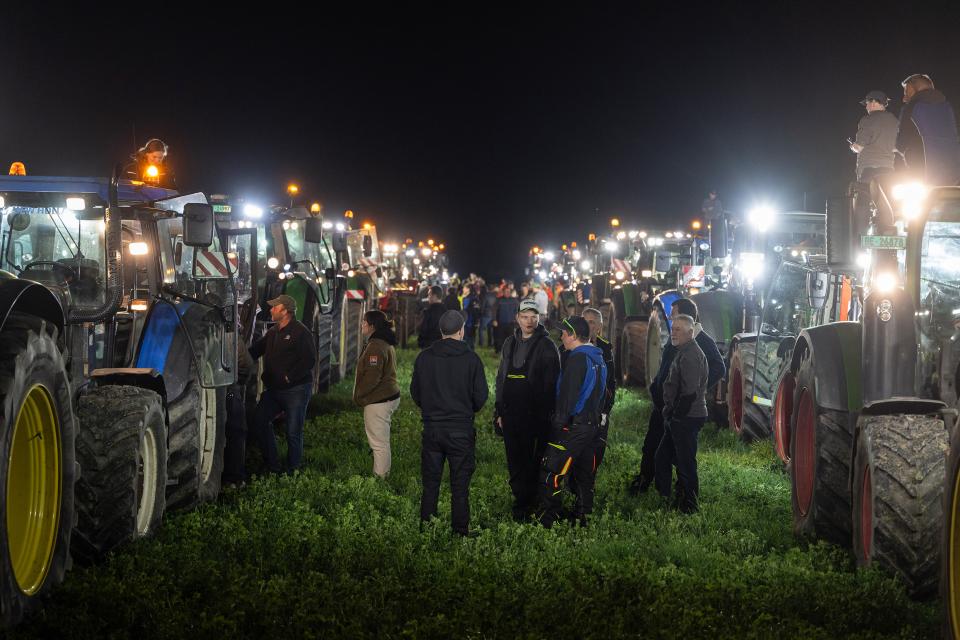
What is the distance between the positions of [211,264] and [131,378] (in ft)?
6.48

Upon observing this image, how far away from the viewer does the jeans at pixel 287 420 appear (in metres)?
11.1

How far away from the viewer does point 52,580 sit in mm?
5973

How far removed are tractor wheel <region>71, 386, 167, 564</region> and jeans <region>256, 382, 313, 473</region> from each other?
3.39 metres

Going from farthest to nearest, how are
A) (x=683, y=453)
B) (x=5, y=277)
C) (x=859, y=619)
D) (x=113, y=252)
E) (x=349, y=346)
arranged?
(x=349, y=346) < (x=683, y=453) < (x=113, y=252) < (x=859, y=619) < (x=5, y=277)

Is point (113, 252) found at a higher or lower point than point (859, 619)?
higher

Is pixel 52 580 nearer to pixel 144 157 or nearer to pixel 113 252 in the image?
pixel 113 252

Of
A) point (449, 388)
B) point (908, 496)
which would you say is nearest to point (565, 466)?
point (449, 388)

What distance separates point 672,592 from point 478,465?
4.84 metres

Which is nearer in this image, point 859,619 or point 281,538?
point 859,619

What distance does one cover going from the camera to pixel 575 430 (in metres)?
8.76

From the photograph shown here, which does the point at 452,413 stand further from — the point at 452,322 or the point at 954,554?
the point at 954,554

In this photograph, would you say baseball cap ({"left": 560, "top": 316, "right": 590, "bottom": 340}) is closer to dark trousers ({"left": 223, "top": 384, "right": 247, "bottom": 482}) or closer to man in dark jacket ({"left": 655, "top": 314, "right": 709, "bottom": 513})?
man in dark jacket ({"left": 655, "top": 314, "right": 709, "bottom": 513})

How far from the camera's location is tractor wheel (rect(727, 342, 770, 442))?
12930 mm

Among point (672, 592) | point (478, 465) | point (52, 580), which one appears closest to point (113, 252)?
point (52, 580)
